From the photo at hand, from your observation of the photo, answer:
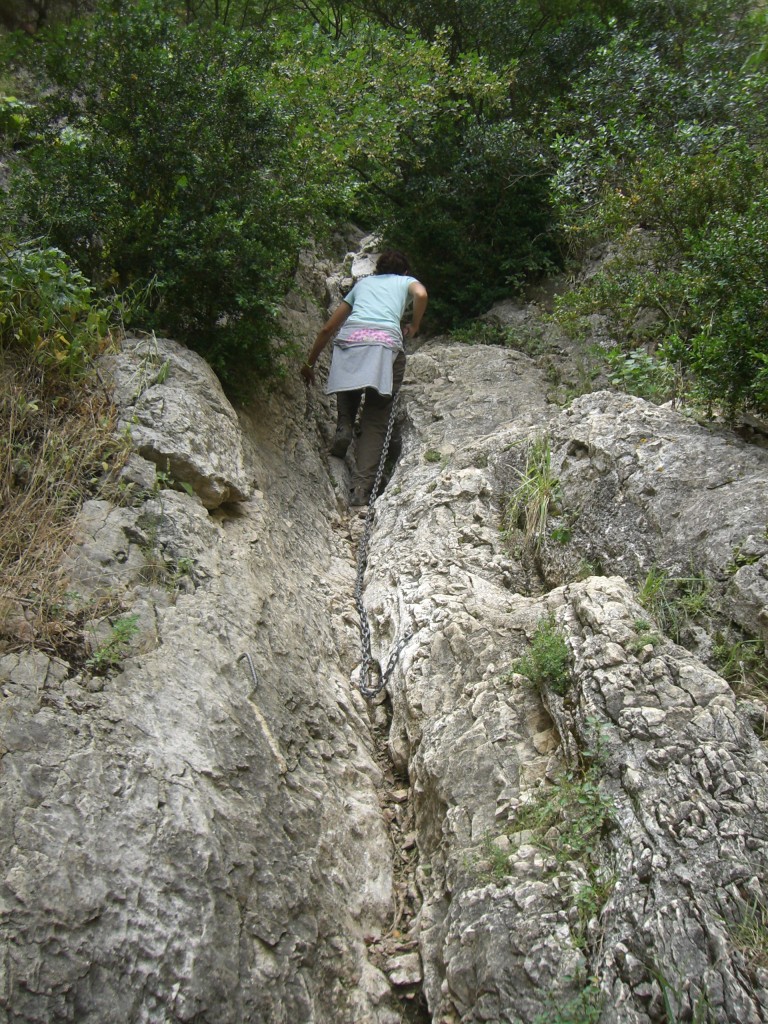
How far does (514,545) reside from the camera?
5039 mm

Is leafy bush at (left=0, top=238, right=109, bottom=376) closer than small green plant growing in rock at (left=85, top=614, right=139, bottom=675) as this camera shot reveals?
No

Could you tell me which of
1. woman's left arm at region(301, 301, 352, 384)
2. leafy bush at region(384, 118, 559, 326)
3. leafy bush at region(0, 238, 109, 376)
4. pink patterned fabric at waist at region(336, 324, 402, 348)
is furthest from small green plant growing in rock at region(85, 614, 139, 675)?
leafy bush at region(384, 118, 559, 326)

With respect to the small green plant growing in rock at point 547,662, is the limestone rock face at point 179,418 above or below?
above

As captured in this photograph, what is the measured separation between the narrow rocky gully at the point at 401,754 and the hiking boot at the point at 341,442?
1620 mm

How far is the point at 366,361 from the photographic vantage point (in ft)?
21.9

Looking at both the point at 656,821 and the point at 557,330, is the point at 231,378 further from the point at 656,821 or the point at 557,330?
the point at 656,821

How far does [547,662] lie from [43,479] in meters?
2.66

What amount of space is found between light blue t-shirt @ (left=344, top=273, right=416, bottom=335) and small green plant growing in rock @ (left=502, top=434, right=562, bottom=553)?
Result: 218cm

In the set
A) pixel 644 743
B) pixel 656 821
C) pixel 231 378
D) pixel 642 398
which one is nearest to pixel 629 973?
pixel 656 821

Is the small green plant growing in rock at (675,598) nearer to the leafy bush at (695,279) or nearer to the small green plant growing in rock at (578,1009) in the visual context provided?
the leafy bush at (695,279)

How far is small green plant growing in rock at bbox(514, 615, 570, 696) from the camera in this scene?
3.67m

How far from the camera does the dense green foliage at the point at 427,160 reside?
527cm

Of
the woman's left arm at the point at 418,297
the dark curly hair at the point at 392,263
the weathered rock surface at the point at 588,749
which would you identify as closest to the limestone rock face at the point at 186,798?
the weathered rock surface at the point at 588,749

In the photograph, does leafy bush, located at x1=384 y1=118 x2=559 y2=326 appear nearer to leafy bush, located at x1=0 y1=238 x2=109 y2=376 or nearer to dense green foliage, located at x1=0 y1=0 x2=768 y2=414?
dense green foliage, located at x1=0 y1=0 x2=768 y2=414
